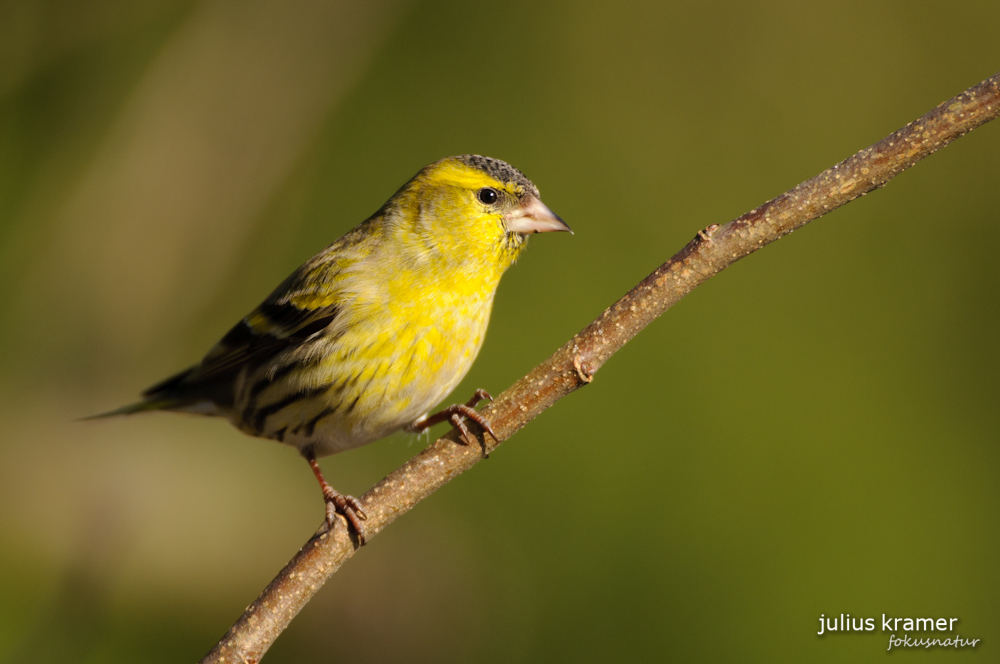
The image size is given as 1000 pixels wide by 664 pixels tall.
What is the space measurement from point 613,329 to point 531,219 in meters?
1.02

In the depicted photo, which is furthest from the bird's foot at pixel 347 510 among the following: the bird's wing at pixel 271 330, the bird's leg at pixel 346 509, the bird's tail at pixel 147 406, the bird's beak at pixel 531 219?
the bird's tail at pixel 147 406

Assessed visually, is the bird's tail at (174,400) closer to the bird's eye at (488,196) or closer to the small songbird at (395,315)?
the small songbird at (395,315)

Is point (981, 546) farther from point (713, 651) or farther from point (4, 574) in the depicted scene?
point (4, 574)

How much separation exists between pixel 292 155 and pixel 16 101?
5.43 feet

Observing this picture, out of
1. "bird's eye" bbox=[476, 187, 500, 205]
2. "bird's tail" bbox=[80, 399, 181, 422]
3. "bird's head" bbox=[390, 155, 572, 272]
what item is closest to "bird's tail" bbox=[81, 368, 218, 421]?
"bird's tail" bbox=[80, 399, 181, 422]

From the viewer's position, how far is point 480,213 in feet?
9.40

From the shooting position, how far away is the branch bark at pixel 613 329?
1.63 m

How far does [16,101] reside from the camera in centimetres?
480

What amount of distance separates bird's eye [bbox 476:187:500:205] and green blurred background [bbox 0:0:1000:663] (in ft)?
3.62

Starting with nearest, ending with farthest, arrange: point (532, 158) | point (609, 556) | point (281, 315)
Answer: point (281, 315)
point (609, 556)
point (532, 158)

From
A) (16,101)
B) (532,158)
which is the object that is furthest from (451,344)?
(16,101)

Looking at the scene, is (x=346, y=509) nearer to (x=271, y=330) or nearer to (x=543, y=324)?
(x=271, y=330)

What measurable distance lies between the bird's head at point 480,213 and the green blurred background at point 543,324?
3.42 ft

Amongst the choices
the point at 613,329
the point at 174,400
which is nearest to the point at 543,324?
the point at 174,400
